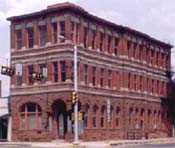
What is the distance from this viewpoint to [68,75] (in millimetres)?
59625

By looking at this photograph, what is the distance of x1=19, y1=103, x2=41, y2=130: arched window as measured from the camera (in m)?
62.2

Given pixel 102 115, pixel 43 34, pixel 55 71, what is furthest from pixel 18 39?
pixel 102 115

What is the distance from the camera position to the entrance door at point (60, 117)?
60938 millimetres

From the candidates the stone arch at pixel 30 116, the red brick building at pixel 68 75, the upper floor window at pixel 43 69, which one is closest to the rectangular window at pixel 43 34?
the red brick building at pixel 68 75

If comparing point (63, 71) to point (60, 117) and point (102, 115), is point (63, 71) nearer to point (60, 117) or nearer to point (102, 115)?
point (60, 117)

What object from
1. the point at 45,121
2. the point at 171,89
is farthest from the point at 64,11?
the point at 171,89

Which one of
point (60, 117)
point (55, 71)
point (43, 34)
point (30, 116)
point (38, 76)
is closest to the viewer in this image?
point (38, 76)

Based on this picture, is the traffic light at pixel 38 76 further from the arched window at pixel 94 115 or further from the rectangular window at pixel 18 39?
the arched window at pixel 94 115

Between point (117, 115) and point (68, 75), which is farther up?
point (68, 75)

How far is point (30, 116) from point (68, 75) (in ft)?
22.4

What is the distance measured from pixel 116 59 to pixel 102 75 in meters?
3.83

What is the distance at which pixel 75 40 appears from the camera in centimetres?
6075

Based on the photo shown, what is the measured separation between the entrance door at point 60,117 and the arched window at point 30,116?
1.98 metres

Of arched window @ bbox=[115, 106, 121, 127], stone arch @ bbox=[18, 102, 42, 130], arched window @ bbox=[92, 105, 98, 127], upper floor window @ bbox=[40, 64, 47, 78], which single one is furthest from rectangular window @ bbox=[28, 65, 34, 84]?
arched window @ bbox=[115, 106, 121, 127]
